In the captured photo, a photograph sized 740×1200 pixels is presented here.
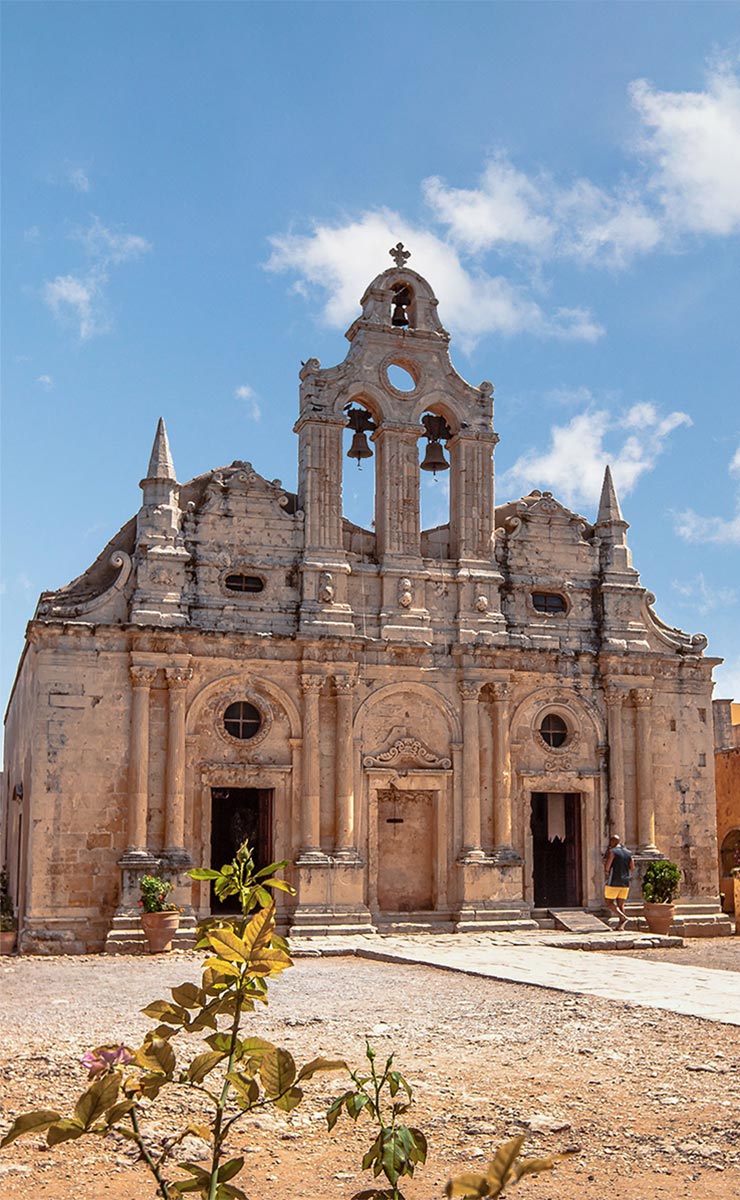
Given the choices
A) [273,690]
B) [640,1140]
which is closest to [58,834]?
[273,690]

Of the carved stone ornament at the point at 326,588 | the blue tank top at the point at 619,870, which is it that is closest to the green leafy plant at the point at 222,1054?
the carved stone ornament at the point at 326,588

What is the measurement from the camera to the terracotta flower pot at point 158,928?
18.8m

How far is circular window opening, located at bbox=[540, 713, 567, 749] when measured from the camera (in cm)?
2291

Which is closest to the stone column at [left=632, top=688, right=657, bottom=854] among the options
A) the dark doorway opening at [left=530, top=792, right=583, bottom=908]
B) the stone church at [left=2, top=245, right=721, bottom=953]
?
the stone church at [left=2, top=245, right=721, bottom=953]

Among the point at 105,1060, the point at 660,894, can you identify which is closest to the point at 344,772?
the point at 660,894

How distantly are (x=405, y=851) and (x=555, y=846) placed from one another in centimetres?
324

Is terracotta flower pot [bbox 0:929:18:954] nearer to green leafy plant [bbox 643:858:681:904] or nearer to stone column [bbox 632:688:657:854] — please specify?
green leafy plant [bbox 643:858:681:904]

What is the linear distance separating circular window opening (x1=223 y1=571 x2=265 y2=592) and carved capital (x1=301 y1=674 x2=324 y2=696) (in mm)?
1776

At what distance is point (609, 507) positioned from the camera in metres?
24.5

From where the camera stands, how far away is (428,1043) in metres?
9.97

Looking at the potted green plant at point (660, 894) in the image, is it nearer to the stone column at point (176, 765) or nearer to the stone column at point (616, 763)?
the stone column at point (616, 763)

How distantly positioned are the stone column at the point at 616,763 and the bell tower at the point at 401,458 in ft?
8.65

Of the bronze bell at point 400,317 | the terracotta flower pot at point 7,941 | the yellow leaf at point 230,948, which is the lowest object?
the terracotta flower pot at point 7,941

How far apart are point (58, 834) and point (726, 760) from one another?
18359 mm
